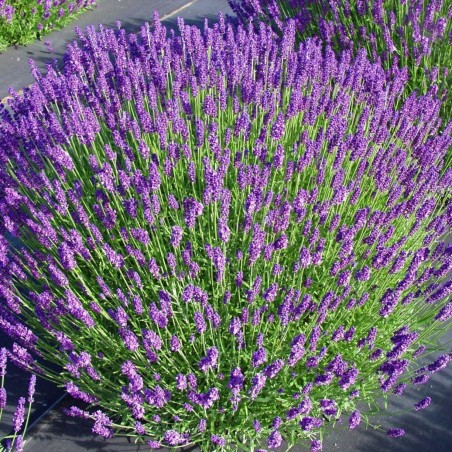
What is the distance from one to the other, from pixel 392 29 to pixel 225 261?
96.1 inches

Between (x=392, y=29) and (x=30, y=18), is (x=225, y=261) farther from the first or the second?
(x=30, y=18)

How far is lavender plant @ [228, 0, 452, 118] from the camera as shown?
3506 millimetres

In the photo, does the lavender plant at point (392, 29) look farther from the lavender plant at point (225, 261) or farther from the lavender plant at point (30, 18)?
the lavender plant at point (30, 18)

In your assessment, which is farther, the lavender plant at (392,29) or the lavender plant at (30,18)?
the lavender plant at (30,18)

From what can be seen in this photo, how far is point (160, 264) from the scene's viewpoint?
90.5 inches

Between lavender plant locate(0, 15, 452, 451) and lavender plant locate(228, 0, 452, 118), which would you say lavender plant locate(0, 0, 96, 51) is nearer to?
lavender plant locate(228, 0, 452, 118)

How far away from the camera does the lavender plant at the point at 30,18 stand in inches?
212

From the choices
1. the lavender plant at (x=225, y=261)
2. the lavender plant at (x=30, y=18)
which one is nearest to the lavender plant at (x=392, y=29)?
the lavender plant at (x=225, y=261)

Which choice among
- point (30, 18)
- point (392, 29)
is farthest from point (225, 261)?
point (30, 18)

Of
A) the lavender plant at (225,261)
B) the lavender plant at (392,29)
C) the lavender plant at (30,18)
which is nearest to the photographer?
the lavender plant at (225,261)

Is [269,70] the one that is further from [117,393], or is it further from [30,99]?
[117,393]

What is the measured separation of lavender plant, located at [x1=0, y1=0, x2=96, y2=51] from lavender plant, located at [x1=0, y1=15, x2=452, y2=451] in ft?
9.23

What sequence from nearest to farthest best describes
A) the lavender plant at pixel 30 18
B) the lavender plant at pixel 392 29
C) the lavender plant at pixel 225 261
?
the lavender plant at pixel 225 261
the lavender plant at pixel 392 29
the lavender plant at pixel 30 18

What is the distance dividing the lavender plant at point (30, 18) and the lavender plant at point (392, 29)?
243 centimetres
